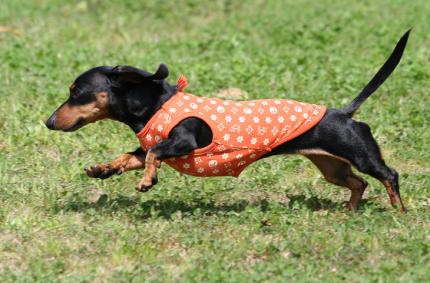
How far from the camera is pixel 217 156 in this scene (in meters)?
4.16

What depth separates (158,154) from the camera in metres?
3.99

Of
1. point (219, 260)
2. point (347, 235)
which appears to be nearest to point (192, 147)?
point (219, 260)

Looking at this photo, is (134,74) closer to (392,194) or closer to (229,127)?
(229,127)

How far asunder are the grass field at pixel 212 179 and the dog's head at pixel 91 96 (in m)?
0.79

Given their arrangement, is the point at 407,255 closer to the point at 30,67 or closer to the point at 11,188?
the point at 11,188

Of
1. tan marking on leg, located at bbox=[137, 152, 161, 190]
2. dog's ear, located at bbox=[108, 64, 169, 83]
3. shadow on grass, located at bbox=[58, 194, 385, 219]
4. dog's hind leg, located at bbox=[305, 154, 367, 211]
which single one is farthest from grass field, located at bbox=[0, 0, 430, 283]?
dog's ear, located at bbox=[108, 64, 169, 83]

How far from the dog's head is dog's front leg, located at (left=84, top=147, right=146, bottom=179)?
37 centimetres

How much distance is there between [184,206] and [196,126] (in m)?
0.91

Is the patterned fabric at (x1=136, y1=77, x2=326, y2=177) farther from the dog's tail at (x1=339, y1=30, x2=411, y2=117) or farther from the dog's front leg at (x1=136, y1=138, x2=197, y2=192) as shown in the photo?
the dog's tail at (x1=339, y1=30, x2=411, y2=117)

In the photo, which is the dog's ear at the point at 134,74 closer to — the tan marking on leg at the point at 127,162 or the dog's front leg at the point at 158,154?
the dog's front leg at the point at 158,154

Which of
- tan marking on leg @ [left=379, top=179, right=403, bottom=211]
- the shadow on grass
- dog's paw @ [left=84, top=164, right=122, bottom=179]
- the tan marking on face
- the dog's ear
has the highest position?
the dog's ear

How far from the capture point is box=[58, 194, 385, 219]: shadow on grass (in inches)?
178

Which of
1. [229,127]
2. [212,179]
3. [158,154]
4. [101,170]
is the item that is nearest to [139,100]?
[158,154]

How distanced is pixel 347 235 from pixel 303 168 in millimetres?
1438
